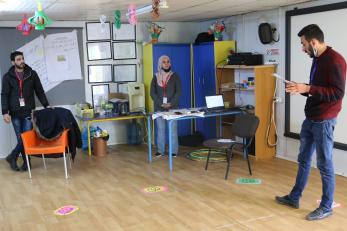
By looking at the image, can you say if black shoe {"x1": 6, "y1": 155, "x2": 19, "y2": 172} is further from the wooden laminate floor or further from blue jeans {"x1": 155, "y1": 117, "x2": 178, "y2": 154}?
blue jeans {"x1": 155, "y1": 117, "x2": 178, "y2": 154}

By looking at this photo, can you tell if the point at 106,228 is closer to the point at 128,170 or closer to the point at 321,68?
the point at 128,170

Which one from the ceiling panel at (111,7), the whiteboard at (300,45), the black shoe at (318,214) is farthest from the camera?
the whiteboard at (300,45)

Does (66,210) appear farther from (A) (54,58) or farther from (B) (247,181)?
(A) (54,58)

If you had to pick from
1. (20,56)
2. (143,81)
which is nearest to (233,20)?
(143,81)

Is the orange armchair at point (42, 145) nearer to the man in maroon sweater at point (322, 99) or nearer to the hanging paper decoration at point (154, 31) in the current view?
the hanging paper decoration at point (154, 31)

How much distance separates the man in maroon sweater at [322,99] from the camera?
3553 millimetres

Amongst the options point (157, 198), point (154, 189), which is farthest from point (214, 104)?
point (157, 198)

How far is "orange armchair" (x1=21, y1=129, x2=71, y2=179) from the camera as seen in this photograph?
5.29 meters

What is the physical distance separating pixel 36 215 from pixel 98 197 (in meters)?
0.72

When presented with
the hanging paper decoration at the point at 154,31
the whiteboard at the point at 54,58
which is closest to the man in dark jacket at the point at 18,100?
the whiteboard at the point at 54,58

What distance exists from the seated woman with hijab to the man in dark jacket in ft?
5.99

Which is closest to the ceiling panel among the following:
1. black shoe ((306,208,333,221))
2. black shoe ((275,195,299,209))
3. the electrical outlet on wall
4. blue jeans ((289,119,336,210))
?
the electrical outlet on wall

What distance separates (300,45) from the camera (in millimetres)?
5602

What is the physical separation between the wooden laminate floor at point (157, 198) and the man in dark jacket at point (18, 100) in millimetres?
407
